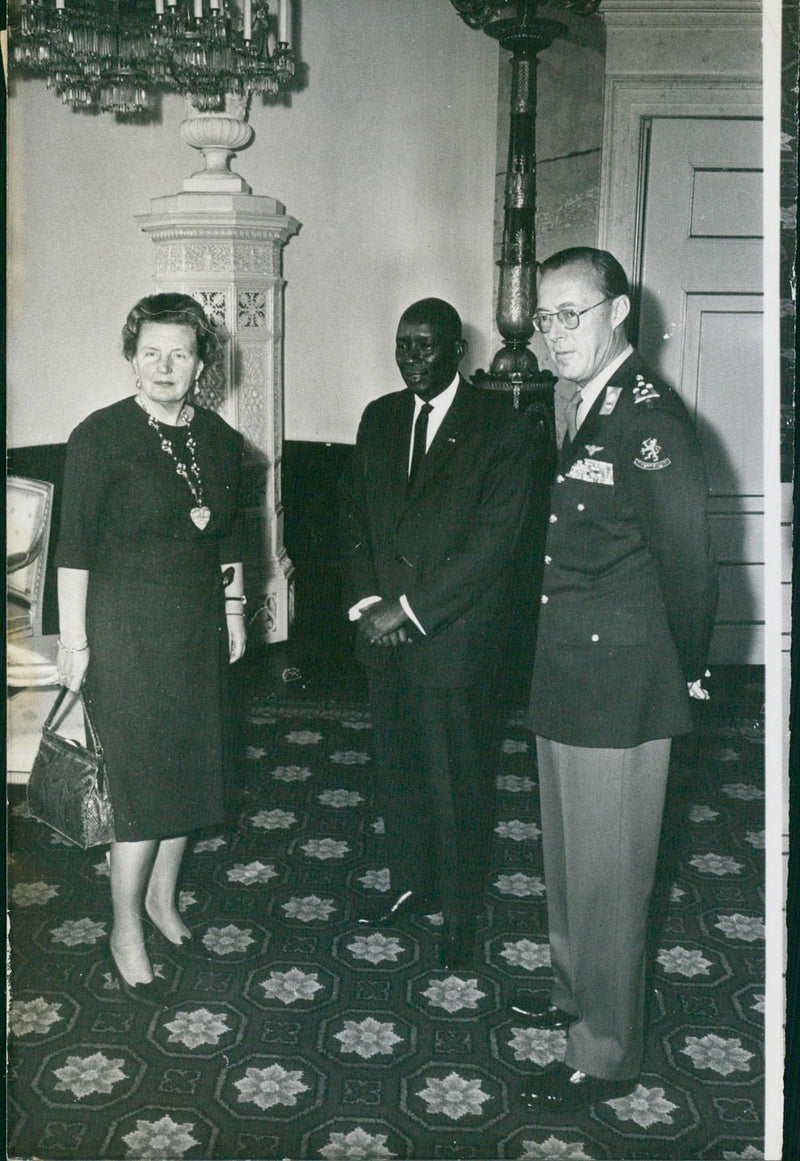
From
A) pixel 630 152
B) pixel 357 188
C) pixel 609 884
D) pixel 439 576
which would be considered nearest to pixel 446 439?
pixel 439 576

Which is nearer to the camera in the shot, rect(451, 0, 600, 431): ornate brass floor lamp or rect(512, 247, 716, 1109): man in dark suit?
rect(512, 247, 716, 1109): man in dark suit

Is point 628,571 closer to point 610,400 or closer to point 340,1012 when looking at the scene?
point 610,400

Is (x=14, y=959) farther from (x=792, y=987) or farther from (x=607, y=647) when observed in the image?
(x=792, y=987)

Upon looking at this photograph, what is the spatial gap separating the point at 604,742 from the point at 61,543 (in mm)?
1211

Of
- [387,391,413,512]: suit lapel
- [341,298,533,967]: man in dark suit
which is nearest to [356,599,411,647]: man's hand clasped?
[341,298,533,967]: man in dark suit

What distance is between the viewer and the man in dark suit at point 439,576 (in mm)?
2668

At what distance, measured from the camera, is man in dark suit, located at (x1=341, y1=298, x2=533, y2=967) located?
267cm

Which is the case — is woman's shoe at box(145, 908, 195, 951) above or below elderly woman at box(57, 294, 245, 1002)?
below

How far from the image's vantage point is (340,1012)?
2584mm

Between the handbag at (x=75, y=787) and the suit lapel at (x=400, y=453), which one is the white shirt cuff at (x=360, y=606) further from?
the handbag at (x=75, y=787)

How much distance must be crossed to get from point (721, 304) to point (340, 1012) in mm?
1852

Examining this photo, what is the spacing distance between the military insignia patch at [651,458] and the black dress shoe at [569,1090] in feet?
4.10

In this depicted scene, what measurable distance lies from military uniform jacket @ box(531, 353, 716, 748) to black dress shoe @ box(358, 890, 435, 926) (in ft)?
3.10

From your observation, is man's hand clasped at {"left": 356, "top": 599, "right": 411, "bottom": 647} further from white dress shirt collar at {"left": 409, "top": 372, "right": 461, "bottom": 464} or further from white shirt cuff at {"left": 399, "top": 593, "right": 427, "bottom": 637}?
white dress shirt collar at {"left": 409, "top": 372, "right": 461, "bottom": 464}
